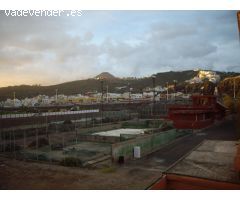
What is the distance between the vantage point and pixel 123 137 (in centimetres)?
1569

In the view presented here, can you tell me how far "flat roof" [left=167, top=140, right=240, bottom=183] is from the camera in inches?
336

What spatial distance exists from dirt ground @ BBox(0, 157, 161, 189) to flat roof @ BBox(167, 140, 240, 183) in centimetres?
122

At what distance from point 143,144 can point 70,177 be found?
5007 millimetres

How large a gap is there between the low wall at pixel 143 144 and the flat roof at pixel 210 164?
1984 mm

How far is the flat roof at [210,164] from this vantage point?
336 inches

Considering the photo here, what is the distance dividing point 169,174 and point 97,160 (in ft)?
11.7

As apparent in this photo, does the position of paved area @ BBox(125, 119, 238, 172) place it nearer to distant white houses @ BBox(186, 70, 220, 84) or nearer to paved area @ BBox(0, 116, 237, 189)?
paved area @ BBox(0, 116, 237, 189)

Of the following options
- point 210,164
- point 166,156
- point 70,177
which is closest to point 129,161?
point 166,156

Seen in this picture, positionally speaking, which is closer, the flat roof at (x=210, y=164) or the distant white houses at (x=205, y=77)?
the flat roof at (x=210, y=164)

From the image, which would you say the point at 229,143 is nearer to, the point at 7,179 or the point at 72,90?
the point at 7,179

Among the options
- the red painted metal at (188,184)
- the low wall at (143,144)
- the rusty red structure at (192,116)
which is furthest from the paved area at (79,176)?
the rusty red structure at (192,116)

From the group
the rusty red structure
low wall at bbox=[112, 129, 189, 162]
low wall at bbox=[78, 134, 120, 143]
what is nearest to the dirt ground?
low wall at bbox=[112, 129, 189, 162]

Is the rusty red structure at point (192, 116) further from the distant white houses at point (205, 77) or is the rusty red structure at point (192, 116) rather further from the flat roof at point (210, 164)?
the distant white houses at point (205, 77)

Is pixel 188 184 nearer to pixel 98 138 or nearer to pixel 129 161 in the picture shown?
pixel 129 161
